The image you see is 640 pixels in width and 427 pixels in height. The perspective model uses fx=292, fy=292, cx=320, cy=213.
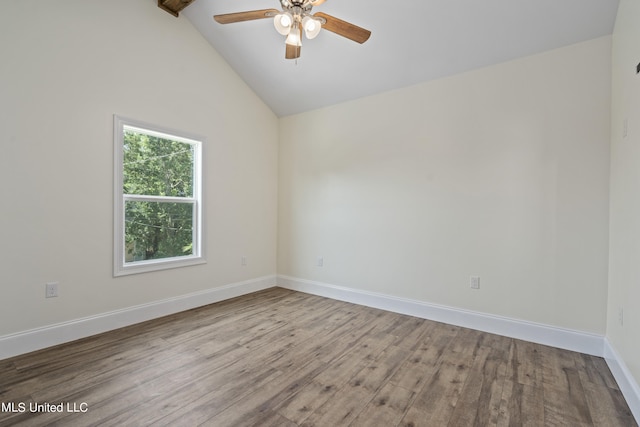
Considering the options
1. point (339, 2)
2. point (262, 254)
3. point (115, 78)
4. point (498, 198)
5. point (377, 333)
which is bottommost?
point (377, 333)

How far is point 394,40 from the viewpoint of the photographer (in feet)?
9.64

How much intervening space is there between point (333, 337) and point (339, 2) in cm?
313

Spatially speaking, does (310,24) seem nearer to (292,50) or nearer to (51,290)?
(292,50)

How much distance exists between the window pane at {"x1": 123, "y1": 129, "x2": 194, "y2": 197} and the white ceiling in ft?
4.63

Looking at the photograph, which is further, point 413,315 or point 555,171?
point 413,315

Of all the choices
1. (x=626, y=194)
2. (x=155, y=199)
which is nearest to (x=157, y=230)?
(x=155, y=199)

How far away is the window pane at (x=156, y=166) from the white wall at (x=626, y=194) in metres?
4.01

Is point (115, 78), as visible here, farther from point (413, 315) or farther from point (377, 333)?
point (413, 315)

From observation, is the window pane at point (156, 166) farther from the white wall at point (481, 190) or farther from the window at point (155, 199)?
the white wall at point (481, 190)

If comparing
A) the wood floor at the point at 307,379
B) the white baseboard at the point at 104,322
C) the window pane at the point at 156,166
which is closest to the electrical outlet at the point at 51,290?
the white baseboard at the point at 104,322

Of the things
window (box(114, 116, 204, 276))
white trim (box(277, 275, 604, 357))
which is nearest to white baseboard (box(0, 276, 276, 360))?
window (box(114, 116, 204, 276))

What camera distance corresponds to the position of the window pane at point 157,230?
307cm

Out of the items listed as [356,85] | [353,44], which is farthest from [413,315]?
[353,44]

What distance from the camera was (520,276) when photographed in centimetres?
276
